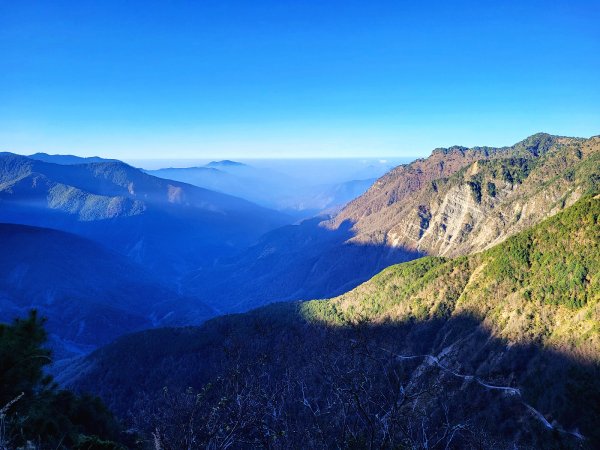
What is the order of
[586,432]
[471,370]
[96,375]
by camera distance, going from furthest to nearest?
[96,375]
[471,370]
[586,432]

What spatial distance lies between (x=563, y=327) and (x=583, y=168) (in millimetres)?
133314

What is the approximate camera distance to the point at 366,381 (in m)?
24.1

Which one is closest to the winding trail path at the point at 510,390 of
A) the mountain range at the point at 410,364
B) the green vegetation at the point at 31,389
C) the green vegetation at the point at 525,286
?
the mountain range at the point at 410,364

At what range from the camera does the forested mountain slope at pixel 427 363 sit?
24156 mm

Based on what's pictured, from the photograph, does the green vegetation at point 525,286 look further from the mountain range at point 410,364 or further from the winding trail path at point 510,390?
the winding trail path at point 510,390

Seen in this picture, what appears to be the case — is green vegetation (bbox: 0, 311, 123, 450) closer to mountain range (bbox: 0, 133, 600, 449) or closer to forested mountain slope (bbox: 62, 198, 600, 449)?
mountain range (bbox: 0, 133, 600, 449)

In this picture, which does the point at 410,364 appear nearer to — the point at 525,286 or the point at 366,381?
the point at 525,286

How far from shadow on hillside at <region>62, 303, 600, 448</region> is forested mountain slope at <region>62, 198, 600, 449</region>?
28cm

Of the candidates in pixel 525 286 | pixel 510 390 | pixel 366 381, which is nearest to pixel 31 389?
pixel 366 381

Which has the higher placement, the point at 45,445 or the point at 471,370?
the point at 45,445

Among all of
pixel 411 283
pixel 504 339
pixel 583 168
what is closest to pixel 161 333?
pixel 411 283

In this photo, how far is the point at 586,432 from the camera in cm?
3100

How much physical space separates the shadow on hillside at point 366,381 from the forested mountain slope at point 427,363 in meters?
0.28

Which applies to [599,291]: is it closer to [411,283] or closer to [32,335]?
[411,283]
